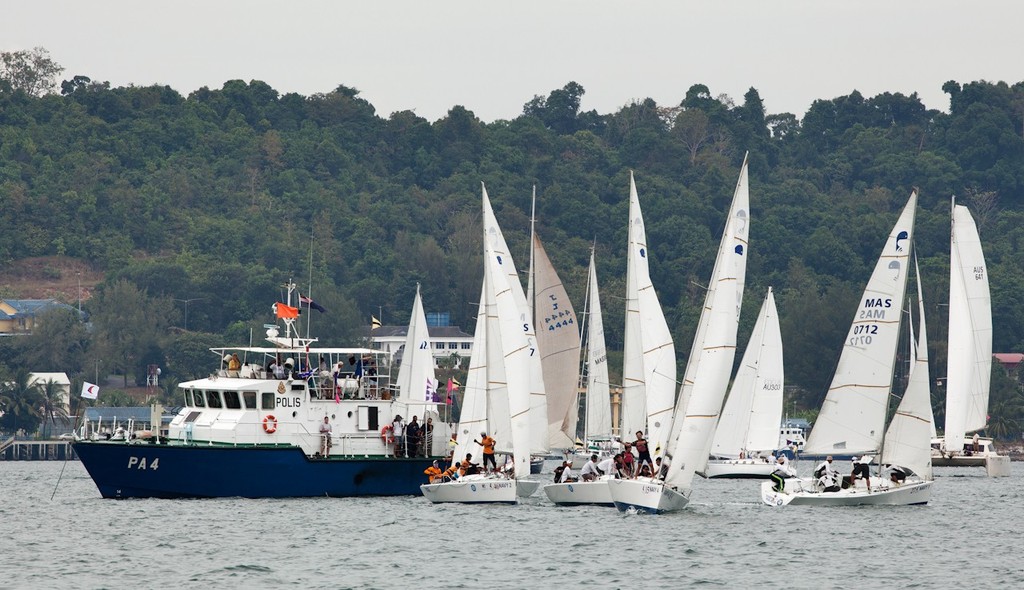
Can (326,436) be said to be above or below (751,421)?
below

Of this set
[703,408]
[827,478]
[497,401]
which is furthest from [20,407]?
[703,408]

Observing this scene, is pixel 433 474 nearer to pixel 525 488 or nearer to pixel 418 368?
pixel 525 488

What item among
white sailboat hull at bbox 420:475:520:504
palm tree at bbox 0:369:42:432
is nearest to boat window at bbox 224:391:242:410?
white sailboat hull at bbox 420:475:520:504

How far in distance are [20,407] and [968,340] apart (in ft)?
284

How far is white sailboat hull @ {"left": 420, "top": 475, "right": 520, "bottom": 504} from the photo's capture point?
2051 inches

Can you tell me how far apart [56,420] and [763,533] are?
116187 millimetres

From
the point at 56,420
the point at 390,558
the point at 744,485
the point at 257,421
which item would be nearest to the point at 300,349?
the point at 257,421

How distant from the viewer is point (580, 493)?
52.2 meters

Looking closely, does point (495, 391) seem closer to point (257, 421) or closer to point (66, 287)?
point (257, 421)

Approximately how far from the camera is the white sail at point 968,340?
84938 millimetres

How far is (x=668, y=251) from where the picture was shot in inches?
7712

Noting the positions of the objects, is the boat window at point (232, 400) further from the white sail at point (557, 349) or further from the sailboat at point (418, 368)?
the white sail at point (557, 349)

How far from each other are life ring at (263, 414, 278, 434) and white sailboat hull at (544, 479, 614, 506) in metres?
8.32

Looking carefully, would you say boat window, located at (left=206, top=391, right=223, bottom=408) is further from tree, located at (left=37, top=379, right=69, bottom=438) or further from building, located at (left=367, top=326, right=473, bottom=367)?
building, located at (left=367, top=326, right=473, bottom=367)
